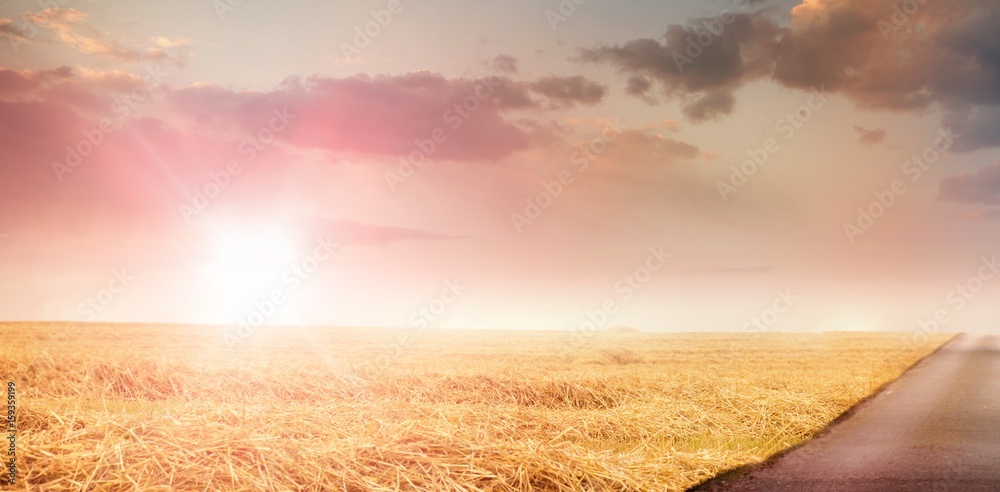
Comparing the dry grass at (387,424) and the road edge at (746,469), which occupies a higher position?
the dry grass at (387,424)

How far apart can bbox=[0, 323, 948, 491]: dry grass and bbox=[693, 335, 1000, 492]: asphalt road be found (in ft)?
1.96

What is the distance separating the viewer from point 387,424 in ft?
30.8

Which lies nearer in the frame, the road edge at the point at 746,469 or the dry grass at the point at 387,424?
A: the dry grass at the point at 387,424

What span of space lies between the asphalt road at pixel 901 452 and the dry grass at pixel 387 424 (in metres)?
0.60

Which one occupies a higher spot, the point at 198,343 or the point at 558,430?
the point at 198,343

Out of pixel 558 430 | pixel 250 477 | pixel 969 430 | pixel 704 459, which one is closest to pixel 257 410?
pixel 250 477

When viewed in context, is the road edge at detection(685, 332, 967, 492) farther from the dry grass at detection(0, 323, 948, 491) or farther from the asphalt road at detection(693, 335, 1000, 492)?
the dry grass at detection(0, 323, 948, 491)

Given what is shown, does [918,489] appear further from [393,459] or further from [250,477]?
[250,477]

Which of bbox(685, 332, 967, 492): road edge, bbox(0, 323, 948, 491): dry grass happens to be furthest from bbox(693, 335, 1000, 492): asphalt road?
bbox(0, 323, 948, 491): dry grass

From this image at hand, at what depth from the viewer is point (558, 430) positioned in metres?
11.7

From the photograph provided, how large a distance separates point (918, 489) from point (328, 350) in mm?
30769

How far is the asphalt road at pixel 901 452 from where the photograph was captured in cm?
870

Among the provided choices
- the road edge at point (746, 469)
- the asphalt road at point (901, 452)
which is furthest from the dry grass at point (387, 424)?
the asphalt road at point (901, 452)

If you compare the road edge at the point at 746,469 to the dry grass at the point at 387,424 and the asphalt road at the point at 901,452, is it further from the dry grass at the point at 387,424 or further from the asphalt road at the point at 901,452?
the dry grass at the point at 387,424
